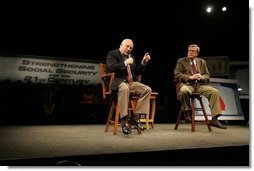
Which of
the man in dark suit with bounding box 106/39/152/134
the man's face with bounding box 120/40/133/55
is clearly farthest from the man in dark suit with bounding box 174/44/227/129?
the man's face with bounding box 120/40/133/55

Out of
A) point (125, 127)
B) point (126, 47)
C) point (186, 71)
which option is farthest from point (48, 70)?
point (125, 127)

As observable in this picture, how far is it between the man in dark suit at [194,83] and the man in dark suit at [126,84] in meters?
0.60

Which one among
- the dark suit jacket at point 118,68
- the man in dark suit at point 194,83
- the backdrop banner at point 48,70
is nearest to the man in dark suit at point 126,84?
the dark suit jacket at point 118,68

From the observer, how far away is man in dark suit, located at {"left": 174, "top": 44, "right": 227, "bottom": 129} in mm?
3926

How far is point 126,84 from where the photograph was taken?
11.2 feet

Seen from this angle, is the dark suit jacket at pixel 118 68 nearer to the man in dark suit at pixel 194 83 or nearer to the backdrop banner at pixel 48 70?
the man in dark suit at pixel 194 83

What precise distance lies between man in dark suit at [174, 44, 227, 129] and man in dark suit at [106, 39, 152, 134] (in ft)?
1.96

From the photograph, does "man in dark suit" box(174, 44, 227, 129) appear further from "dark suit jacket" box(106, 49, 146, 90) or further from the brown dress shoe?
the brown dress shoe

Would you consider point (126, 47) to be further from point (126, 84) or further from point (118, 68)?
point (126, 84)

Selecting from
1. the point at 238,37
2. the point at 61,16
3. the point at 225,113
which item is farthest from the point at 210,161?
the point at 238,37

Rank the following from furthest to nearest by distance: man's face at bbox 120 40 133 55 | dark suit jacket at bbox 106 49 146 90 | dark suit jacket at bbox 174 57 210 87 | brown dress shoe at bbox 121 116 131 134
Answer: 1. dark suit jacket at bbox 174 57 210 87
2. man's face at bbox 120 40 133 55
3. dark suit jacket at bbox 106 49 146 90
4. brown dress shoe at bbox 121 116 131 134

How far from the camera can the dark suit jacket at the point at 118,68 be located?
3.45 meters

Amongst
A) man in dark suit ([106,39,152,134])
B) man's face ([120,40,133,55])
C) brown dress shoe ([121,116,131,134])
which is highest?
man's face ([120,40,133,55])

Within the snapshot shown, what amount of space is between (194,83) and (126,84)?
1250mm
